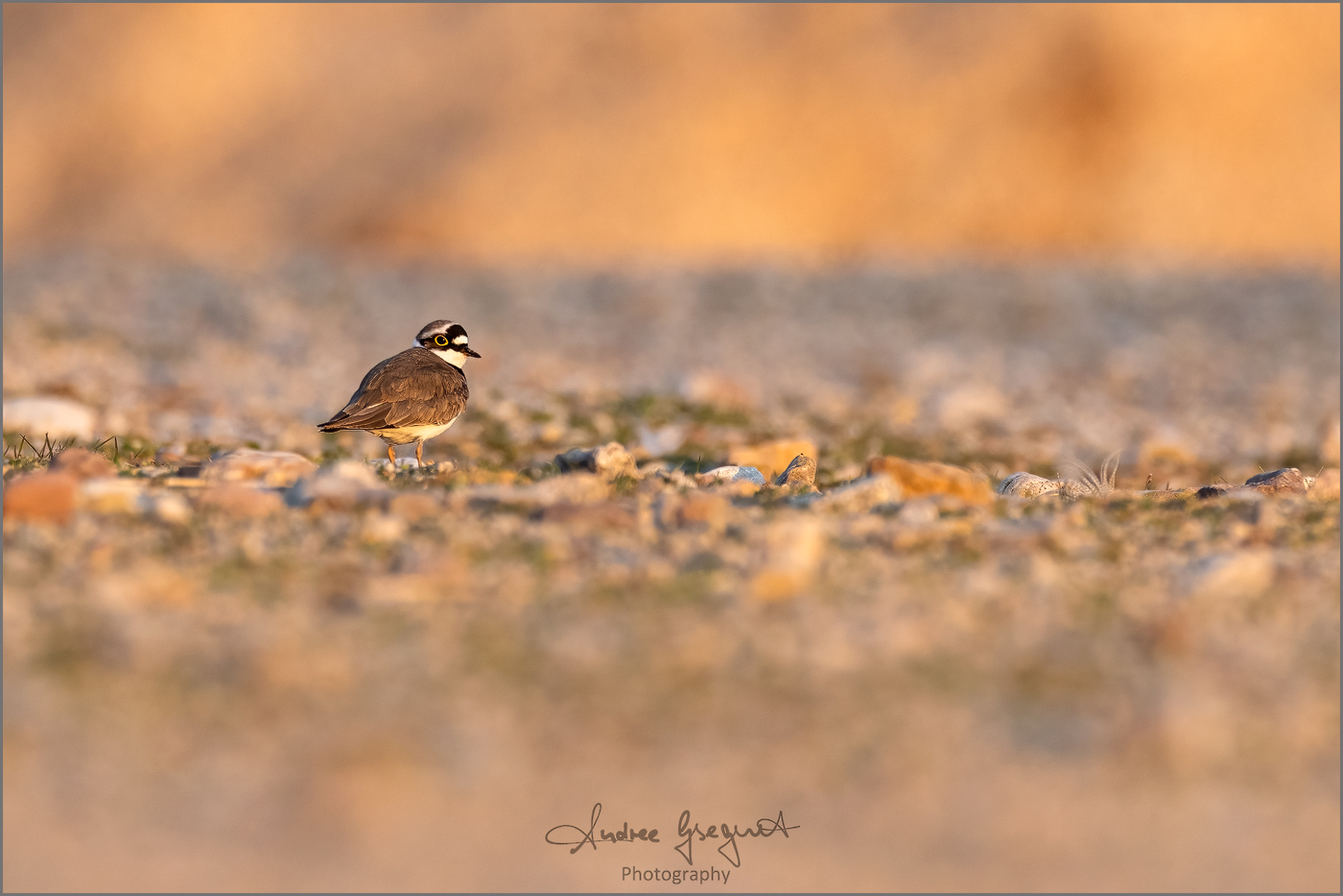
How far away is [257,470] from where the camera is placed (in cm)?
625

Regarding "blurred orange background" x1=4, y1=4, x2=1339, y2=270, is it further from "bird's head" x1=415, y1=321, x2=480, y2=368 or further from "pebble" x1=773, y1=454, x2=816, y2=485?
Answer: "pebble" x1=773, y1=454, x2=816, y2=485

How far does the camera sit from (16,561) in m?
4.68

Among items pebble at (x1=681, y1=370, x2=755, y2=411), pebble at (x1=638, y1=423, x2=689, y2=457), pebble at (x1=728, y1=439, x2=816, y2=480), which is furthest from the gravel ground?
pebble at (x1=681, y1=370, x2=755, y2=411)

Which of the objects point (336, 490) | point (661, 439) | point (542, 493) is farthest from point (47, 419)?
point (542, 493)

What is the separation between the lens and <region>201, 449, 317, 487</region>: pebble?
618 centimetres

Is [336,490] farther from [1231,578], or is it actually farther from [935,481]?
[1231,578]

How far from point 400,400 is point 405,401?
2 centimetres

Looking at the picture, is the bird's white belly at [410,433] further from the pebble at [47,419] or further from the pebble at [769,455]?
the pebble at [47,419]

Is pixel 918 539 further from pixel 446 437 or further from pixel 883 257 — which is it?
pixel 883 257

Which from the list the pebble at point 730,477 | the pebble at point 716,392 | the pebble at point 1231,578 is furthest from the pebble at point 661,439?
the pebble at point 1231,578

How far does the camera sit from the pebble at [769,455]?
27.2 feet
